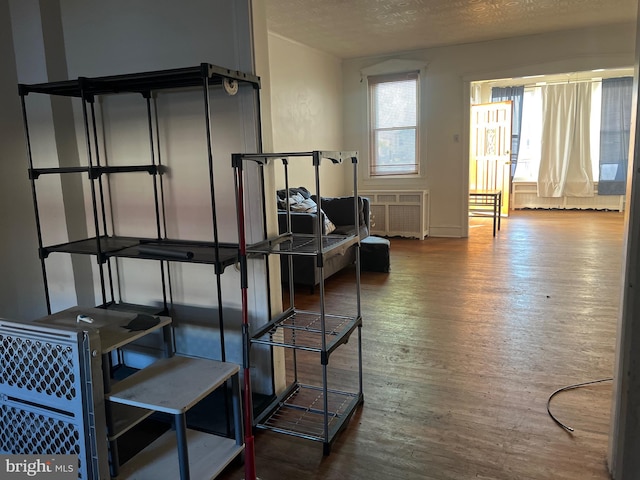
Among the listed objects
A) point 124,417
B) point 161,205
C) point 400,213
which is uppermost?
point 161,205

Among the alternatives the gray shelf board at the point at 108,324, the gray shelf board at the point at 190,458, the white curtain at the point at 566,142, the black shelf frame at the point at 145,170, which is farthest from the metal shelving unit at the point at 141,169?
the white curtain at the point at 566,142

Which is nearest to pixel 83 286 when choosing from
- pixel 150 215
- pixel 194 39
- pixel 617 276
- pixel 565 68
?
pixel 150 215

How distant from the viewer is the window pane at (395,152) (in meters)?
7.14

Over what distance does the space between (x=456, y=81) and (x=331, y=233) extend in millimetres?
3335

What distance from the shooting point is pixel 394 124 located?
7168 millimetres

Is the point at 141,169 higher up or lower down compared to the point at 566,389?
higher up

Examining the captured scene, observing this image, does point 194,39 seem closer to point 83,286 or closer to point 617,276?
point 83,286

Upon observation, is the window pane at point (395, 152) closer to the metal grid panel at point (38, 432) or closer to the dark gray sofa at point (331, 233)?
the dark gray sofa at point (331, 233)

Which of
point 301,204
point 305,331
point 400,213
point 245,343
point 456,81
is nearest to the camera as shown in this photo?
point 245,343

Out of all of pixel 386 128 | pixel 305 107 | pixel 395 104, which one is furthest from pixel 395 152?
pixel 305 107

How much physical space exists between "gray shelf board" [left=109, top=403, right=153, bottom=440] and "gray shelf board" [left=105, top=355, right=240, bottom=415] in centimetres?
14

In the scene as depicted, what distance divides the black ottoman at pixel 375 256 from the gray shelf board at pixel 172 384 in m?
3.23

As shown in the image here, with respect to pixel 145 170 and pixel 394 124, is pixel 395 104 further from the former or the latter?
pixel 145 170

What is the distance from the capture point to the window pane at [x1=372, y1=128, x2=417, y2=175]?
7137 mm
